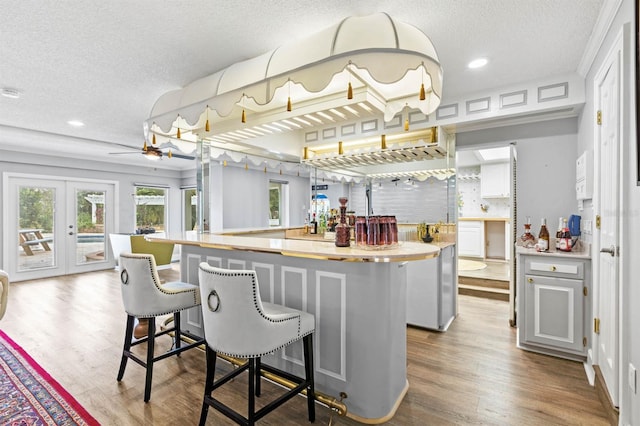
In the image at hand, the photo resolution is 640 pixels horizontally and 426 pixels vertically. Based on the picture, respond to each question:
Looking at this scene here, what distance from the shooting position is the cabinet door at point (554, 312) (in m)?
2.67

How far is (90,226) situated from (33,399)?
5.92 m

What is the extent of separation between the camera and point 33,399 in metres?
2.16

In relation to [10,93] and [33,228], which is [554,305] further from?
[33,228]

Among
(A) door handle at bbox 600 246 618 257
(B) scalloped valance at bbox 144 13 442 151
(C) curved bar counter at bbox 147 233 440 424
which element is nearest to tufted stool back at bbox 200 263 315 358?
(C) curved bar counter at bbox 147 233 440 424

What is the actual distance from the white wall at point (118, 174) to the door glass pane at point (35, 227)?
1.04ft

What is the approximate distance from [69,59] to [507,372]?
4310 mm

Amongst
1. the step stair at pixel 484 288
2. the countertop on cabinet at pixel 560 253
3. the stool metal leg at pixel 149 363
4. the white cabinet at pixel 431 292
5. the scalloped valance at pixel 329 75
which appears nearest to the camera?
the scalloped valance at pixel 329 75

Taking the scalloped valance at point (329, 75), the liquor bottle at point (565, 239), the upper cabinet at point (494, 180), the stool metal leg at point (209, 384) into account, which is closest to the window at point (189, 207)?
the scalloped valance at point (329, 75)

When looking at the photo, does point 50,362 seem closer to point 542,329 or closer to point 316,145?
point 316,145

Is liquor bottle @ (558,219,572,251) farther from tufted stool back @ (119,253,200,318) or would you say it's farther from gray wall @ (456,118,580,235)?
tufted stool back @ (119,253,200,318)

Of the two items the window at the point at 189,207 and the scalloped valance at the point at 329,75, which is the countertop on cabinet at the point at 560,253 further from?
the window at the point at 189,207

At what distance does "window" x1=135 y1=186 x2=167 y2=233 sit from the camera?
7945 mm

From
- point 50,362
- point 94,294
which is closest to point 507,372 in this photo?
point 50,362

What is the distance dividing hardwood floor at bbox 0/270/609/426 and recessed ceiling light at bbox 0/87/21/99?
2483 mm
